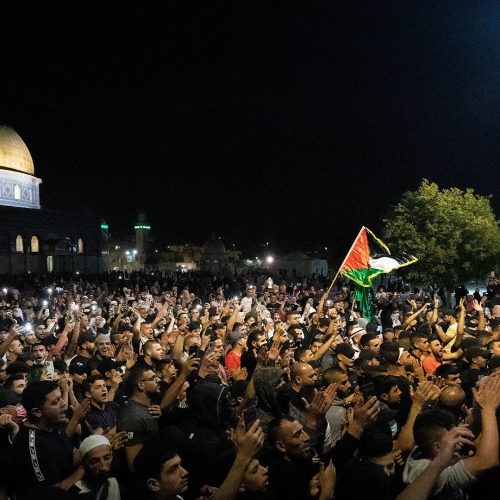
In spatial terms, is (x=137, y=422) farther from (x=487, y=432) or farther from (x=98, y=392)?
(x=487, y=432)

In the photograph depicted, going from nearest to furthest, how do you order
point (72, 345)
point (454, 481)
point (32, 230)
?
point (454, 481), point (72, 345), point (32, 230)

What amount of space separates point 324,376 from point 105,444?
283 cm

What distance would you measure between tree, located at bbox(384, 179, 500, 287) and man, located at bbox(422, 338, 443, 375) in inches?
692

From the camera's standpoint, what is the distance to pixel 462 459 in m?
3.47

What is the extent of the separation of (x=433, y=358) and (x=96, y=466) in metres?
5.44

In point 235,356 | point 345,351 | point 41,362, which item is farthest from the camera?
point 235,356

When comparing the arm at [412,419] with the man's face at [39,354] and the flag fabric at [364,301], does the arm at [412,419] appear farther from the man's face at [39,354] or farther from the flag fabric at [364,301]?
the flag fabric at [364,301]

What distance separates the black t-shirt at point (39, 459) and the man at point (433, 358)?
16.6ft

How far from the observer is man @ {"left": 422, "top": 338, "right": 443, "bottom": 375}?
7.55m

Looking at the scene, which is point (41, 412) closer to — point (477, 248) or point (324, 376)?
point (324, 376)

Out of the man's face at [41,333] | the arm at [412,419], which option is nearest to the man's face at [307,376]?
the arm at [412,419]

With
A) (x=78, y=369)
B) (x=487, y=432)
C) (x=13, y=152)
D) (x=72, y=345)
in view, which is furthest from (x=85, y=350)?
(x=13, y=152)

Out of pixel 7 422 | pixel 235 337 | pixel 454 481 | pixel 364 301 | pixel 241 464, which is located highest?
pixel 241 464

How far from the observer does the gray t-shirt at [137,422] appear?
4480 millimetres
